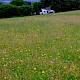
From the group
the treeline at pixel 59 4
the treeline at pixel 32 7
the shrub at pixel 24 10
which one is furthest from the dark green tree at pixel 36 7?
the shrub at pixel 24 10

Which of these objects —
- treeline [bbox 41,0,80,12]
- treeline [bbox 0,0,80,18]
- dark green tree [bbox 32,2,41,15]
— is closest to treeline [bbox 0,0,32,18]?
treeline [bbox 0,0,80,18]

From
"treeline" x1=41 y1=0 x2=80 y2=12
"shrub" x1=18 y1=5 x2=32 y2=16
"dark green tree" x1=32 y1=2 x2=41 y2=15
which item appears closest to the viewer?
"shrub" x1=18 y1=5 x2=32 y2=16

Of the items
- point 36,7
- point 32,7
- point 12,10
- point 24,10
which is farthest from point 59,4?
point 12,10

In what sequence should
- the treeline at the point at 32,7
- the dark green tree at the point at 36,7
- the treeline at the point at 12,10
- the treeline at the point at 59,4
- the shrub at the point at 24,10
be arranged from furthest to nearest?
the treeline at the point at 59,4
the dark green tree at the point at 36,7
the shrub at the point at 24,10
the treeline at the point at 32,7
the treeline at the point at 12,10

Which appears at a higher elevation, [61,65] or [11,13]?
[61,65]

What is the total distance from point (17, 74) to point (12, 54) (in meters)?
1.71

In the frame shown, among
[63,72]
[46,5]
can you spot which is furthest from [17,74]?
[46,5]

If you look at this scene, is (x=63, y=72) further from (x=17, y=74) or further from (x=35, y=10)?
(x=35, y=10)

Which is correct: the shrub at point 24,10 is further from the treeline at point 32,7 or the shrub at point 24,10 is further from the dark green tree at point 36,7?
the dark green tree at point 36,7

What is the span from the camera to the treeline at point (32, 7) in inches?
1288

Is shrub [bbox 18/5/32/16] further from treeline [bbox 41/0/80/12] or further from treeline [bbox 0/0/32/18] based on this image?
treeline [bbox 41/0/80/12]

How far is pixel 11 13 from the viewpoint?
33.3 meters

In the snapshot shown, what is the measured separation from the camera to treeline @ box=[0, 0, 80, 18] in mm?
32713

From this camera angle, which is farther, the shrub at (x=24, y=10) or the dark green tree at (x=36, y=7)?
the dark green tree at (x=36, y=7)
